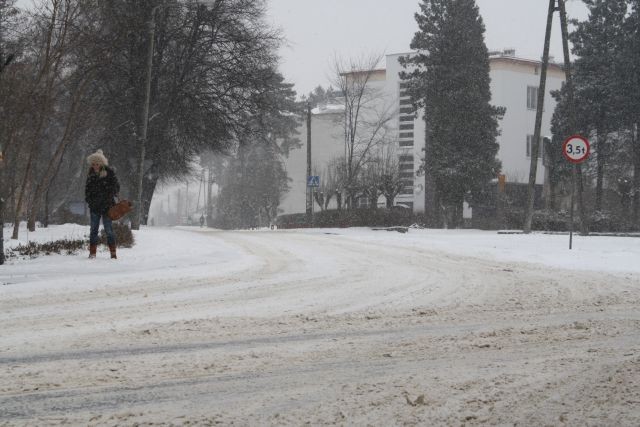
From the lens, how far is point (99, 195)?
11.5 m

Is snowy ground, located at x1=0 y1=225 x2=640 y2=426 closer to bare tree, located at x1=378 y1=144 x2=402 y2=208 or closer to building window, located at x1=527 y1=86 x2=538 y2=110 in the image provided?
bare tree, located at x1=378 y1=144 x2=402 y2=208

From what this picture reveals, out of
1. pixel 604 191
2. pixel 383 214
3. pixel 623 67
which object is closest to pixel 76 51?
pixel 383 214

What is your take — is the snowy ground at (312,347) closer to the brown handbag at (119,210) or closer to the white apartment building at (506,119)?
the brown handbag at (119,210)

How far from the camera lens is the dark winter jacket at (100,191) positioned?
1141 centimetres

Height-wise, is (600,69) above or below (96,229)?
above

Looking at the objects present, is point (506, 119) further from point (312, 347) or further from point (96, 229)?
point (312, 347)

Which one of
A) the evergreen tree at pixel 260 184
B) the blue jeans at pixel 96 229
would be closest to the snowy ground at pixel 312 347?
the blue jeans at pixel 96 229

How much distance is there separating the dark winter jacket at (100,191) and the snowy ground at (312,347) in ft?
3.63

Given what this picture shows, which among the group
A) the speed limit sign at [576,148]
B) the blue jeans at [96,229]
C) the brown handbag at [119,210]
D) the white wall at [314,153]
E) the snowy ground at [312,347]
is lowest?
the snowy ground at [312,347]

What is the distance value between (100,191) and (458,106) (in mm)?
28174

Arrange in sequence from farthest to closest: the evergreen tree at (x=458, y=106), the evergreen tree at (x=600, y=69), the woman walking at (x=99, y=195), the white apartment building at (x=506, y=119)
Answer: the white apartment building at (x=506, y=119) → the evergreen tree at (x=458, y=106) → the evergreen tree at (x=600, y=69) → the woman walking at (x=99, y=195)

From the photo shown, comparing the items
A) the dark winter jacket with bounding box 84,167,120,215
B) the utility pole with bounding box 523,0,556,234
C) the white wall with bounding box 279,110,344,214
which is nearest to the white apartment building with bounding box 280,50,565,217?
the white wall with bounding box 279,110,344,214

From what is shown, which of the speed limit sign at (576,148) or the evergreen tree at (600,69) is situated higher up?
the evergreen tree at (600,69)

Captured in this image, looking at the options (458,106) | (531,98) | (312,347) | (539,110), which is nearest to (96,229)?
(312,347)
